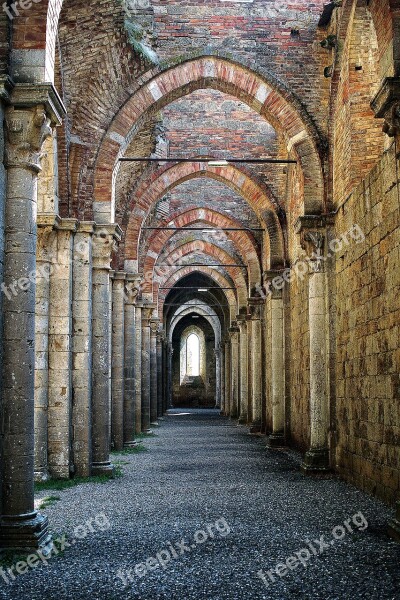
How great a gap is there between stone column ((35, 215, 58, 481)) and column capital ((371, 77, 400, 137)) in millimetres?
5422

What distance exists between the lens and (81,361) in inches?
463

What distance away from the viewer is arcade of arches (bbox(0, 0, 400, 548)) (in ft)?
22.4

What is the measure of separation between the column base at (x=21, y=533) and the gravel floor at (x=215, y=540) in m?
0.26

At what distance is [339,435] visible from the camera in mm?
11938

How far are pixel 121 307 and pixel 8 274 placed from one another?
1002cm

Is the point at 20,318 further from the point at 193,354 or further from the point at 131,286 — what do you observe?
the point at 193,354

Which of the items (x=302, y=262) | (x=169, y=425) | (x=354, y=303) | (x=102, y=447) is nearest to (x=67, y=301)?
(x=102, y=447)

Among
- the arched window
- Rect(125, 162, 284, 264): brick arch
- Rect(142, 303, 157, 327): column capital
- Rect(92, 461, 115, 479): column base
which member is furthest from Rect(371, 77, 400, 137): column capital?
the arched window

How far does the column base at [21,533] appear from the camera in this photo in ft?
21.1

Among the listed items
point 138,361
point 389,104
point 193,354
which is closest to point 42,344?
point 389,104

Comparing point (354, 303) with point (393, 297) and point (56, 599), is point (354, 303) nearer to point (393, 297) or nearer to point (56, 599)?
point (393, 297)

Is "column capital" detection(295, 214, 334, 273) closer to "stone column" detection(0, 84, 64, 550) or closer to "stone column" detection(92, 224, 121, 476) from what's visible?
"stone column" detection(92, 224, 121, 476)

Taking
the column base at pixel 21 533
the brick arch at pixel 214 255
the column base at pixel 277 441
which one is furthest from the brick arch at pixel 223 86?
the brick arch at pixel 214 255

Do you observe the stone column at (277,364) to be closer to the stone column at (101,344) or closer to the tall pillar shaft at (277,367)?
the tall pillar shaft at (277,367)
